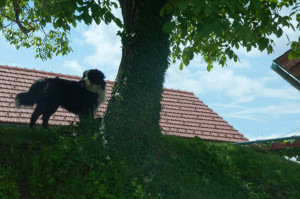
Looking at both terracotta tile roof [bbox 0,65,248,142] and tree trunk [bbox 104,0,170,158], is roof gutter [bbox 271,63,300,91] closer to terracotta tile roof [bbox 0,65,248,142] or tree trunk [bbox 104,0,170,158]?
tree trunk [bbox 104,0,170,158]

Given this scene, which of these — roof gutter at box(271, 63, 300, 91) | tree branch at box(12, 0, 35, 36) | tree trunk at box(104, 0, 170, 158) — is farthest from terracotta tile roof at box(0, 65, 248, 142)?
tree trunk at box(104, 0, 170, 158)

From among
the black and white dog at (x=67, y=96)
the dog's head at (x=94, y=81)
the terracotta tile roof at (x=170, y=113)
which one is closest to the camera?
the black and white dog at (x=67, y=96)

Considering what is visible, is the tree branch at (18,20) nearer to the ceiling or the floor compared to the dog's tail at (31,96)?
nearer to the ceiling

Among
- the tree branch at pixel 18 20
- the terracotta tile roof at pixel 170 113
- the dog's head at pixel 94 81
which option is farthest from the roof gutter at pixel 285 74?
the tree branch at pixel 18 20

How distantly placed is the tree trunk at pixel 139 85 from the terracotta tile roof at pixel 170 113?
16.1ft

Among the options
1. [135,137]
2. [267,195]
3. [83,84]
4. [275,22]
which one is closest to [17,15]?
[83,84]

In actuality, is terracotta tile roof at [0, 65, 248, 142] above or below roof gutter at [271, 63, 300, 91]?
below

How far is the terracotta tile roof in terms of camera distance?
12.4m

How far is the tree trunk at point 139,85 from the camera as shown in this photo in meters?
7.27

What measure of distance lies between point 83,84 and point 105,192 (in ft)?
10.9

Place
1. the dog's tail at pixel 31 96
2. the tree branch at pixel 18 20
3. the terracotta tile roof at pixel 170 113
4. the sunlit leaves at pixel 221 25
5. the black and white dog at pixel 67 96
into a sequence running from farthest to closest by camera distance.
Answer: the tree branch at pixel 18 20
the terracotta tile roof at pixel 170 113
the dog's tail at pixel 31 96
the black and white dog at pixel 67 96
the sunlit leaves at pixel 221 25

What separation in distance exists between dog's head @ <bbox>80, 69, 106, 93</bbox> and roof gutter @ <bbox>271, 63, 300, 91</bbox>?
461 centimetres

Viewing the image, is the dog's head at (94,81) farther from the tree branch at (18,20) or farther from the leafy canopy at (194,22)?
the tree branch at (18,20)

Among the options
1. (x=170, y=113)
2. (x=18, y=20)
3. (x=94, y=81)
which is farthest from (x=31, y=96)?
(x=170, y=113)
